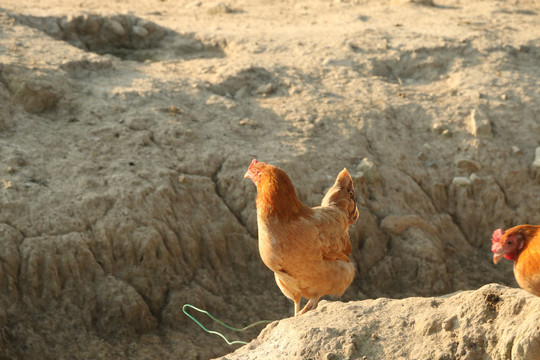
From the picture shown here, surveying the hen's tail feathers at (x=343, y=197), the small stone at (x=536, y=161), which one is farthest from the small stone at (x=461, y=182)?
the hen's tail feathers at (x=343, y=197)

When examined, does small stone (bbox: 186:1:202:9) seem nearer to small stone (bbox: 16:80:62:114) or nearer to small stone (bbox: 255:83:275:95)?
small stone (bbox: 255:83:275:95)

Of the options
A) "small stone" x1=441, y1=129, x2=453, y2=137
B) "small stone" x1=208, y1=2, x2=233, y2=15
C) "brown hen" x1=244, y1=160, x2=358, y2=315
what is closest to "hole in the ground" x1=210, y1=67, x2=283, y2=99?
"small stone" x1=441, y1=129, x2=453, y2=137

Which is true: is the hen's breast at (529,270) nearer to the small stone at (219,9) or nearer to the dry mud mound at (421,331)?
the dry mud mound at (421,331)

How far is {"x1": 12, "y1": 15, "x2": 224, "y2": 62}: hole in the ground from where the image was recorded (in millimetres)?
8680

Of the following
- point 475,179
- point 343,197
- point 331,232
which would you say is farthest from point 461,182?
point 331,232

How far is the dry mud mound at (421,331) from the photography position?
3.27m

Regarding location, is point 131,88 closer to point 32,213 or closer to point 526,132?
point 32,213

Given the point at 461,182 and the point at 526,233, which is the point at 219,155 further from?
the point at 526,233

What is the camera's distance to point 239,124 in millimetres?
7035

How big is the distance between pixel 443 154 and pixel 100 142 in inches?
150

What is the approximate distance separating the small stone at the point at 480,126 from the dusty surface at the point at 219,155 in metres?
0.03

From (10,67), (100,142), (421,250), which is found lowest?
(421,250)

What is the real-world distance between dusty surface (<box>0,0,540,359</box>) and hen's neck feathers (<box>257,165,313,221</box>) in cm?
143

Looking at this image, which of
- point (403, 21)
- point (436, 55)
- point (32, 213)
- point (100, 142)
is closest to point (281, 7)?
point (403, 21)
